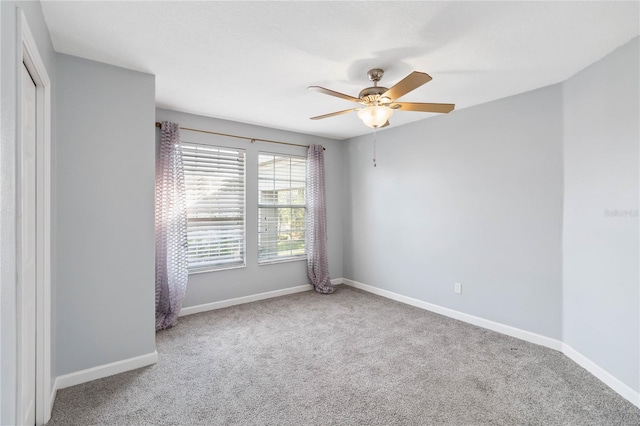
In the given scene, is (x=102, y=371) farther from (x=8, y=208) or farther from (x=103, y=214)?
(x=8, y=208)

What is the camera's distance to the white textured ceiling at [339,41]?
1874mm

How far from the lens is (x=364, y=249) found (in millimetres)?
5074

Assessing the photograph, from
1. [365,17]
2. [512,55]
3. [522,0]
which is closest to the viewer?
[522,0]

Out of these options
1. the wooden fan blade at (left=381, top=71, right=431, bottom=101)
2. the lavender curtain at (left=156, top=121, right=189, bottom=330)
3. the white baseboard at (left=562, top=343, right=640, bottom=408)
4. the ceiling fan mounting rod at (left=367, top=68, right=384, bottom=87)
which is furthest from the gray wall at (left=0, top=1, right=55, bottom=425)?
the white baseboard at (left=562, top=343, right=640, bottom=408)

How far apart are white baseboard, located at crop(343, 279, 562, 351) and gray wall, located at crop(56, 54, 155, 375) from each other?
3077mm

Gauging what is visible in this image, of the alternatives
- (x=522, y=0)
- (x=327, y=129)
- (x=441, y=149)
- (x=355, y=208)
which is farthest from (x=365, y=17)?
(x=355, y=208)

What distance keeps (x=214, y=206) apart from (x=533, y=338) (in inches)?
149

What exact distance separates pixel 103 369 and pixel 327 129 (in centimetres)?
371

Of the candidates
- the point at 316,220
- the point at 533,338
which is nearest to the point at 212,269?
the point at 316,220

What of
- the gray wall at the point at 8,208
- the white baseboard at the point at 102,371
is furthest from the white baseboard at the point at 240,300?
the gray wall at the point at 8,208

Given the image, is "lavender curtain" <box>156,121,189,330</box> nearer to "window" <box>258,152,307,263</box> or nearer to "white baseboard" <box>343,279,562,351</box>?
"window" <box>258,152,307,263</box>

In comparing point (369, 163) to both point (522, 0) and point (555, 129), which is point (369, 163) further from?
point (522, 0)

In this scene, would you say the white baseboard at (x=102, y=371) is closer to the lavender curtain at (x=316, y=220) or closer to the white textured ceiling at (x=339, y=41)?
the white textured ceiling at (x=339, y=41)

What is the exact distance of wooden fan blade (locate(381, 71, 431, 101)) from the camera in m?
1.98
